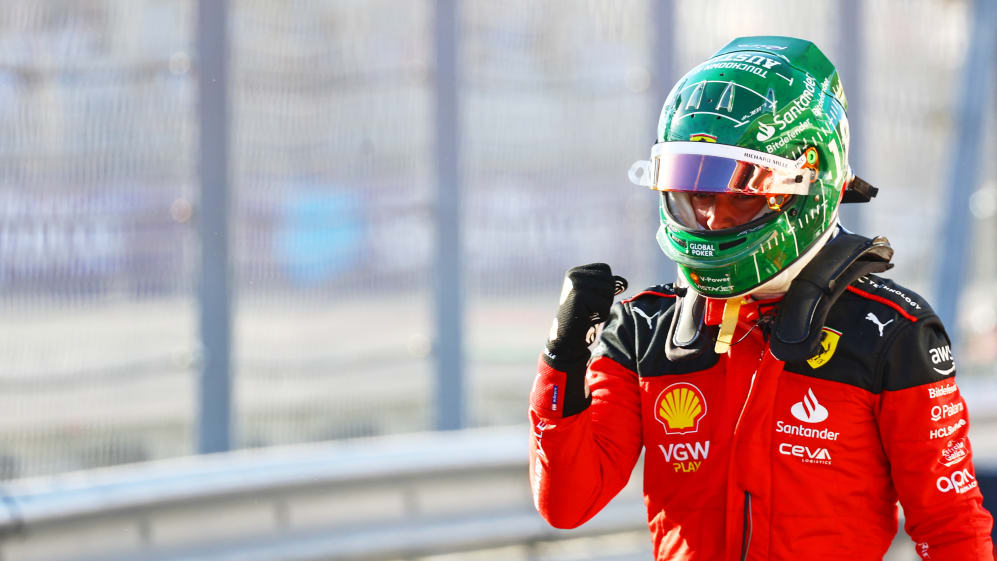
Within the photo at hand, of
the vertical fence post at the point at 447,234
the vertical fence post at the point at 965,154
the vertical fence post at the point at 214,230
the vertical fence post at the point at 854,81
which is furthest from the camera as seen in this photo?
the vertical fence post at the point at 965,154

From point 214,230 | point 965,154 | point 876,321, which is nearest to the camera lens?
point 876,321

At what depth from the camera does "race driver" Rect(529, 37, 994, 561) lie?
84.9 inches

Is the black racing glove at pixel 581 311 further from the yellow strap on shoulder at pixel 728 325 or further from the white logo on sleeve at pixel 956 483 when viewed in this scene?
the white logo on sleeve at pixel 956 483

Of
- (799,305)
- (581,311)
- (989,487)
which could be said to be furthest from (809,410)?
(989,487)

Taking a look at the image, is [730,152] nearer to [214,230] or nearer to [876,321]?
[876,321]

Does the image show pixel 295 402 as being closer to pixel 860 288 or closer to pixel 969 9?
pixel 860 288

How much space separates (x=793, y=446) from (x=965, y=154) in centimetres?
440

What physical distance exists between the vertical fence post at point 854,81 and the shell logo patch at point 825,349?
351 centimetres

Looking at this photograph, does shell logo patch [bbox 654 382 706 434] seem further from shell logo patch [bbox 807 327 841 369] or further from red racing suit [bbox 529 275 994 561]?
shell logo patch [bbox 807 327 841 369]

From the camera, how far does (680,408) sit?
231cm

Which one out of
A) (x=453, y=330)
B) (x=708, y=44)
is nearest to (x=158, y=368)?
(x=453, y=330)

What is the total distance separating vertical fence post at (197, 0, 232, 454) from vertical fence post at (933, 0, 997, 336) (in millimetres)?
3646

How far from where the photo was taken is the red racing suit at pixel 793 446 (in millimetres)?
2123

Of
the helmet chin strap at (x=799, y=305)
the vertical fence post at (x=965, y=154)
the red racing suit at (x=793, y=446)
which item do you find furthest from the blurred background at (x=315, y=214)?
the helmet chin strap at (x=799, y=305)
